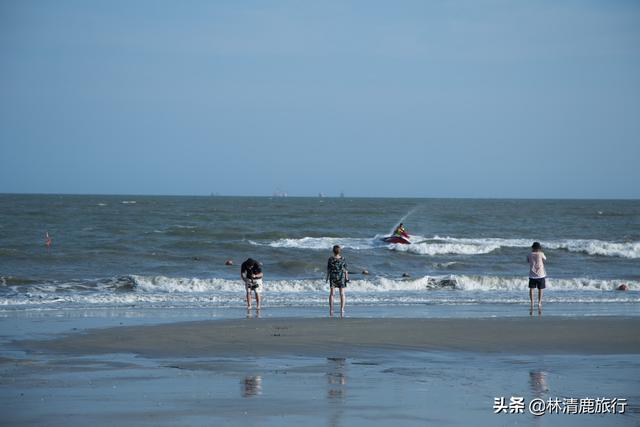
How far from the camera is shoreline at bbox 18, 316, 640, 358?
Answer: 12.2 metres

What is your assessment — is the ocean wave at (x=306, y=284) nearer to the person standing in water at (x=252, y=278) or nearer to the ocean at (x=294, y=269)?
the ocean at (x=294, y=269)

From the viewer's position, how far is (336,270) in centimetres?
1708

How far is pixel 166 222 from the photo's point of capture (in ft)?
188

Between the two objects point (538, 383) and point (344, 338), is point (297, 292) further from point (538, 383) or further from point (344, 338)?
point (538, 383)

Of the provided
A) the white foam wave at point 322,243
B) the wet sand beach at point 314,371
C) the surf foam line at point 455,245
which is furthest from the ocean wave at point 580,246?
the wet sand beach at point 314,371

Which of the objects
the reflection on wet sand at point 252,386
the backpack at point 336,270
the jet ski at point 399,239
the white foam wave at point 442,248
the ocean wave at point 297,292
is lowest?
the reflection on wet sand at point 252,386

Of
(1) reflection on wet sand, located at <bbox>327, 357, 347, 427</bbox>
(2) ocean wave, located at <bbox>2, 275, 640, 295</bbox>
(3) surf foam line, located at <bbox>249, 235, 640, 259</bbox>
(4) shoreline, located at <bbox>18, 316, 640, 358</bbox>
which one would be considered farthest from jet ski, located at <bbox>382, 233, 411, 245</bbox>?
(1) reflection on wet sand, located at <bbox>327, 357, 347, 427</bbox>

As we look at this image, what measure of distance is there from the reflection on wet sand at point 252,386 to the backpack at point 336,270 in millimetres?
7274

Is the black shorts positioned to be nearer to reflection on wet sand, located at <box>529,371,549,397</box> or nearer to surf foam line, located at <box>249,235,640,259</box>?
reflection on wet sand, located at <box>529,371,549,397</box>

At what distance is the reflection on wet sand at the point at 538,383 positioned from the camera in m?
8.86

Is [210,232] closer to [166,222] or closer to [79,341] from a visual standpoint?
[166,222]

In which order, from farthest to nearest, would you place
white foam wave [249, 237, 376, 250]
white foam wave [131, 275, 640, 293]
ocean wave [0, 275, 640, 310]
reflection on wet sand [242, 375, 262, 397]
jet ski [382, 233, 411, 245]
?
white foam wave [249, 237, 376, 250] < jet ski [382, 233, 411, 245] < white foam wave [131, 275, 640, 293] < ocean wave [0, 275, 640, 310] < reflection on wet sand [242, 375, 262, 397]

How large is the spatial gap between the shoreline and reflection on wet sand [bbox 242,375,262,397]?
6.57ft

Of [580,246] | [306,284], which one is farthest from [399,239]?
[306,284]
